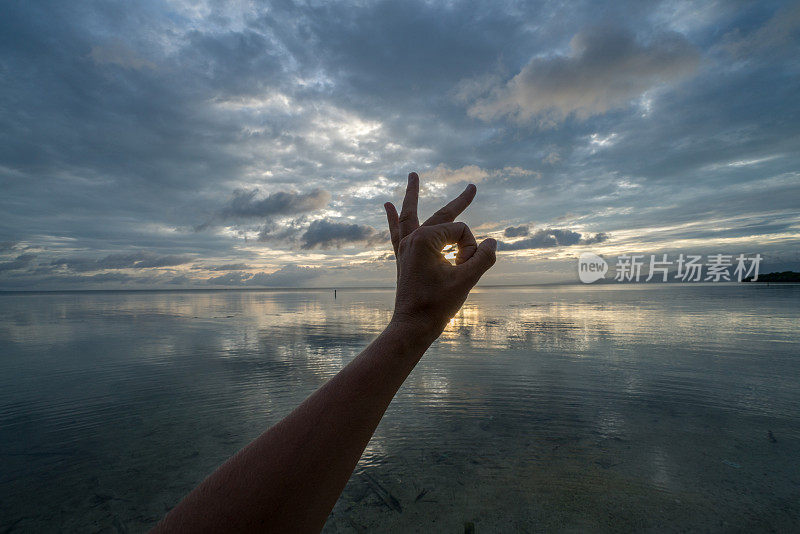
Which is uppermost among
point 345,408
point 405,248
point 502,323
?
point 405,248

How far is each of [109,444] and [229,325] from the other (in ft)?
51.9

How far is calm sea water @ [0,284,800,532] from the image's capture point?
12.9ft

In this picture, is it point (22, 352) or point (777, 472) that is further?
point (22, 352)

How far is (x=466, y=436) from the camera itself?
5.60 m

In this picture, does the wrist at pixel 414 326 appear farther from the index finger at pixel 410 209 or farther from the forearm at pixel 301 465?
the index finger at pixel 410 209

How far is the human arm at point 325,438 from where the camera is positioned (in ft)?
2.95

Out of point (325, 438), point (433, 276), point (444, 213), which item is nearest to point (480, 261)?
point (433, 276)

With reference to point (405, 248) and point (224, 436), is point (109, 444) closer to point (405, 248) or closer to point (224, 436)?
point (224, 436)

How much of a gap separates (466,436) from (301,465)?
5.24m

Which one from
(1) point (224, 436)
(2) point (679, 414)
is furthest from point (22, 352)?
(2) point (679, 414)

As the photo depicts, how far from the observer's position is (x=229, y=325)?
20.5 meters

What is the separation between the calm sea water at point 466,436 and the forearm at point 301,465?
11.1 ft

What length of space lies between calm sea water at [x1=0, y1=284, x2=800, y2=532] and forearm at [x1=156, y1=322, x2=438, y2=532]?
337cm

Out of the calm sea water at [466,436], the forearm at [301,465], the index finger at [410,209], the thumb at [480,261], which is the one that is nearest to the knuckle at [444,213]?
the index finger at [410,209]
